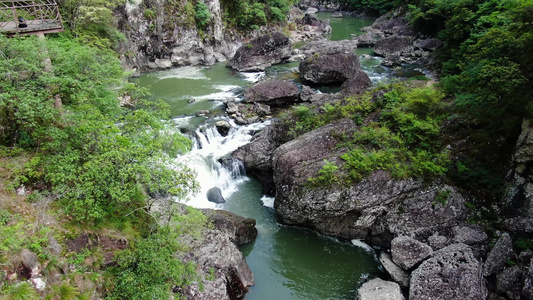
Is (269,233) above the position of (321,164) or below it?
below

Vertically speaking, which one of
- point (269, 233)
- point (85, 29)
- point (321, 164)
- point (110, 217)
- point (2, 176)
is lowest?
point (269, 233)

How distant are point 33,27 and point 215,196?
11.4 m

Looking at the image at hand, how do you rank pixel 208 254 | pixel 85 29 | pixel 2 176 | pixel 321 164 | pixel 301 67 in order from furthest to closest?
pixel 301 67, pixel 85 29, pixel 321 164, pixel 208 254, pixel 2 176

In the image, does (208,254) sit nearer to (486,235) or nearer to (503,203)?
(486,235)

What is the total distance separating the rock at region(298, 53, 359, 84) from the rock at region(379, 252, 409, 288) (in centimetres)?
2039

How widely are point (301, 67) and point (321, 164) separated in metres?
18.4

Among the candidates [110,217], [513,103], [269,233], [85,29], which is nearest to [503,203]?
[513,103]

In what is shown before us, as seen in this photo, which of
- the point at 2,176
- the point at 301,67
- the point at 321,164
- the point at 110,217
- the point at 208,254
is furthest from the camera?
the point at 301,67

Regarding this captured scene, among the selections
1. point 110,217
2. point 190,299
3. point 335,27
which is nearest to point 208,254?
point 190,299

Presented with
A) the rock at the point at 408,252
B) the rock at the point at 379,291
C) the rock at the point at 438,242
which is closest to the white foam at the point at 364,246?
the rock at the point at 408,252

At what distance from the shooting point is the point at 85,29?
83.1 feet

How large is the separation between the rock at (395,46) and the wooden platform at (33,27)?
3516 cm

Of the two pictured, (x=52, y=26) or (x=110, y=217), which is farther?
(x=52, y=26)

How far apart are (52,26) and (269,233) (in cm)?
1374
